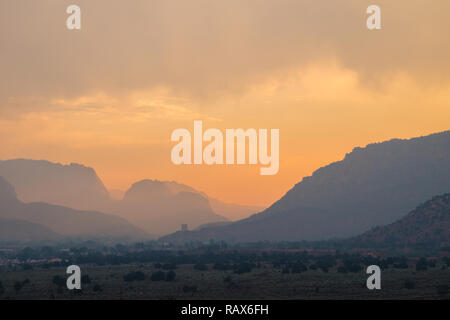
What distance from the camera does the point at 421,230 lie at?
4828 inches

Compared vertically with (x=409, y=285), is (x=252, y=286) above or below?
below

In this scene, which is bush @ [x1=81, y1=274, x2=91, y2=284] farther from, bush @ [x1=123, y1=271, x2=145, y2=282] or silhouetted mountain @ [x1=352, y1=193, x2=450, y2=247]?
silhouetted mountain @ [x1=352, y1=193, x2=450, y2=247]

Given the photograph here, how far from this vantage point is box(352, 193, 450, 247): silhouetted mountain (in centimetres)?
11781

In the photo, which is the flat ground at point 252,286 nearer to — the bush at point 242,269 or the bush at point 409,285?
the bush at point 409,285

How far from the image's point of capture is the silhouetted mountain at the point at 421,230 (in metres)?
118

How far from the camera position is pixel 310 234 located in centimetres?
19112

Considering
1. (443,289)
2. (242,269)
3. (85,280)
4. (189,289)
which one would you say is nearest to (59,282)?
(85,280)

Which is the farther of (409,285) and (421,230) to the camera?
(421,230)

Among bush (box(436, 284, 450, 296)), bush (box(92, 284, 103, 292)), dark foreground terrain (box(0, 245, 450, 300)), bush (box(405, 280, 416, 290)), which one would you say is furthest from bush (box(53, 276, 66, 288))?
bush (box(436, 284, 450, 296))

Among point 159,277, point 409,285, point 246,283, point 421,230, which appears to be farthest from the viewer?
point 421,230

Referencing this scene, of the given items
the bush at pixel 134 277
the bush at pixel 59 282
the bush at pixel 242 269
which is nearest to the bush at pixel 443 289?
the bush at pixel 242 269

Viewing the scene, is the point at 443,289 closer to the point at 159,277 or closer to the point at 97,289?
the point at 159,277

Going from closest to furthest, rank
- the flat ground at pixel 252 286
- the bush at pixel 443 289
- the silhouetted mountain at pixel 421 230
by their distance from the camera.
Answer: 1. the bush at pixel 443 289
2. the flat ground at pixel 252 286
3. the silhouetted mountain at pixel 421 230
